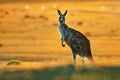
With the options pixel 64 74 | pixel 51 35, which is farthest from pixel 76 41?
pixel 51 35

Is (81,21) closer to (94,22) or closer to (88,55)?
(94,22)

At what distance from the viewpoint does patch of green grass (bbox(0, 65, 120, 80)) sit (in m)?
18.9

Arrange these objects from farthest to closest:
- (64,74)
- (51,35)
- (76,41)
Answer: (51,35) → (76,41) → (64,74)

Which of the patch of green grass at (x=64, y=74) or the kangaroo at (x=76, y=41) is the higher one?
the kangaroo at (x=76, y=41)

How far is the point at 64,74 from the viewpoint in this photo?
19.5m

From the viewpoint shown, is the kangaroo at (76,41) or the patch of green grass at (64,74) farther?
the kangaroo at (76,41)

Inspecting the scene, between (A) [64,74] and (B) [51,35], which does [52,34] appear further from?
(A) [64,74]

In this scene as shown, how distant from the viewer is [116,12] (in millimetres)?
52719

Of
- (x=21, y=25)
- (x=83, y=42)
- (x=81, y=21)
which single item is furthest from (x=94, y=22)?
(x=83, y=42)

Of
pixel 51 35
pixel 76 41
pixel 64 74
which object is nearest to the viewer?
pixel 64 74

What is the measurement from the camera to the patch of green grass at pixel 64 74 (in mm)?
18891

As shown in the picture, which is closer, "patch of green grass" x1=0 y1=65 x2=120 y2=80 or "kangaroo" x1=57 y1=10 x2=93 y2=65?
"patch of green grass" x1=0 y1=65 x2=120 y2=80

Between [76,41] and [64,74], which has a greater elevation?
[76,41]

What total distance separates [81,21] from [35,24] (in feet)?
10.2
